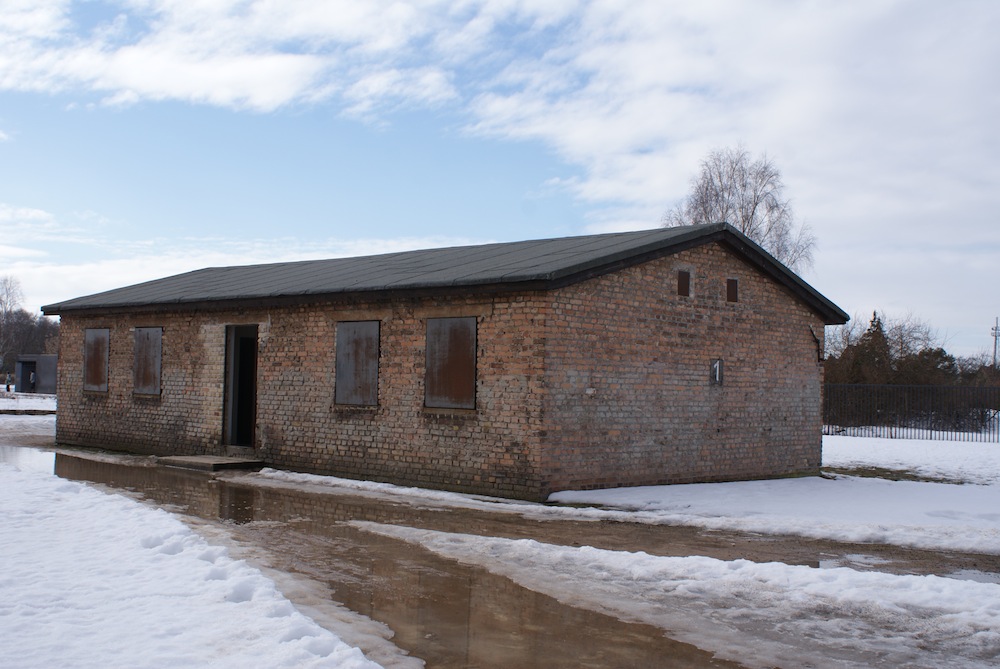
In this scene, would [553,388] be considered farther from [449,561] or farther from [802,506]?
[449,561]

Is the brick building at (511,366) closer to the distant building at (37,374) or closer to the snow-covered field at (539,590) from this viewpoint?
the snow-covered field at (539,590)

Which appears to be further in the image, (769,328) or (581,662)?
(769,328)

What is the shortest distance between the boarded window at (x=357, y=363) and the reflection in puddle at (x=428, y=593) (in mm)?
2706

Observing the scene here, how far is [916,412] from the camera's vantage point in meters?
29.3

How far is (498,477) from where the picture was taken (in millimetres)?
12430

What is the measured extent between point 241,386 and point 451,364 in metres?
8.93

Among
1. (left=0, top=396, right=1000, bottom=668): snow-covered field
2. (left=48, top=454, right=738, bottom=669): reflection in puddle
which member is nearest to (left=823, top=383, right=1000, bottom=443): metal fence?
(left=0, top=396, right=1000, bottom=668): snow-covered field

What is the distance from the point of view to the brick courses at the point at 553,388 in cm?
1233

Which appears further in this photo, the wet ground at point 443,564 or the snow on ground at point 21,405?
the snow on ground at point 21,405

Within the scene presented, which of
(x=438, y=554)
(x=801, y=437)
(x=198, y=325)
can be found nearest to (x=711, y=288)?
(x=801, y=437)

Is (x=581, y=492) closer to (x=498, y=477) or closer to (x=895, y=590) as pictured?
(x=498, y=477)

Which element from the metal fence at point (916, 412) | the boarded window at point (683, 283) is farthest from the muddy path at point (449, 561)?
the metal fence at point (916, 412)

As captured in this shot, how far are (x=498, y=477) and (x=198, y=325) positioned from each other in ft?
25.8

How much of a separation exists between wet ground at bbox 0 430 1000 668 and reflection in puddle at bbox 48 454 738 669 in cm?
1
